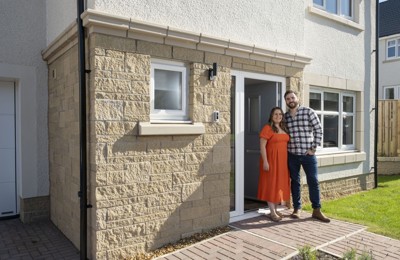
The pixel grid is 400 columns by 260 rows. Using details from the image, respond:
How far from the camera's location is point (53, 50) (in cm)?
565

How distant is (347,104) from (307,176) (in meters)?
3.65

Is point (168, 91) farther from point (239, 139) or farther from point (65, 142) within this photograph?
point (65, 142)

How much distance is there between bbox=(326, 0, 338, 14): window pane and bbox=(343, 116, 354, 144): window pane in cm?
259

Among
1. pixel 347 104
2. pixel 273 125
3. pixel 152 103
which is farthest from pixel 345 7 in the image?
pixel 152 103

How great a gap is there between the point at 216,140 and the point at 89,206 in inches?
83.2

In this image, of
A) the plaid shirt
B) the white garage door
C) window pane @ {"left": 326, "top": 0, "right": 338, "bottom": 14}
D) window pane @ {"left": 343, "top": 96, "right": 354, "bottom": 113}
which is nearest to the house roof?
window pane @ {"left": 343, "top": 96, "right": 354, "bottom": 113}

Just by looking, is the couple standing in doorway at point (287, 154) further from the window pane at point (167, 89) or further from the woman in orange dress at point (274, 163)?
the window pane at point (167, 89)

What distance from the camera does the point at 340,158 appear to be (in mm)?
7949

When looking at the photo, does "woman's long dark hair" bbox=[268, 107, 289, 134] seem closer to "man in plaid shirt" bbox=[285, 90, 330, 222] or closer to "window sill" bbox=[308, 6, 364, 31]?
"man in plaid shirt" bbox=[285, 90, 330, 222]

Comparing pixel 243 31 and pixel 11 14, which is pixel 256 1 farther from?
pixel 11 14

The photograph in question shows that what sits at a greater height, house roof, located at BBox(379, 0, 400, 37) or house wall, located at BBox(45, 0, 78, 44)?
house roof, located at BBox(379, 0, 400, 37)

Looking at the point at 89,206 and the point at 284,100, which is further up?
the point at 284,100

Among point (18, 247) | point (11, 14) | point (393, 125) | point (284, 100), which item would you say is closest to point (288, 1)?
point (284, 100)

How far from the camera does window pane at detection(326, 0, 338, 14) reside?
320 inches
